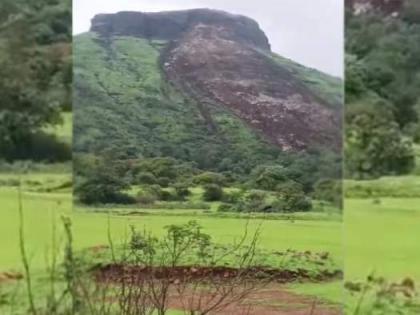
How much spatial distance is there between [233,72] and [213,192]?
2.60 feet

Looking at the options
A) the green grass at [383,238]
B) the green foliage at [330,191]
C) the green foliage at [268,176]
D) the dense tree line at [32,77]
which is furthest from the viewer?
the dense tree line at [32,77]

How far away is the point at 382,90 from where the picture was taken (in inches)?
204

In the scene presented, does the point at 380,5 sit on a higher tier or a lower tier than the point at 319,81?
higher

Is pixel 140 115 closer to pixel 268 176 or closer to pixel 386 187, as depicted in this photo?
pixel 268 176

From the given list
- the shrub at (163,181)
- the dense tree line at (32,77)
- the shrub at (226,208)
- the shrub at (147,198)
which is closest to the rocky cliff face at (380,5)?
the shrub at (226,208)

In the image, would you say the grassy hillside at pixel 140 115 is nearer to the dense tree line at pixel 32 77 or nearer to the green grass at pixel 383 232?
the dense tree line at pixel 32 77

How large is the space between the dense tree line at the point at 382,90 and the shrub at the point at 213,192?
32.4 inches

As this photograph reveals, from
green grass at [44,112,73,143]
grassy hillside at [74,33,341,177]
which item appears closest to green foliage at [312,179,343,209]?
grassy hillside at [74,33,341,177]

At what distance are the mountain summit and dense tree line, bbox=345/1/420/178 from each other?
1.05 feet

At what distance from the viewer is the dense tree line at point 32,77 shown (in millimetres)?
5434

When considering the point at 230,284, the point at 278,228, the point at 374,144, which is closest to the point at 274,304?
the point at 230,284

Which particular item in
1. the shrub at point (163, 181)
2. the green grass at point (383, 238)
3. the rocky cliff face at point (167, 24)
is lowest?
the green grass at point (383, 238)

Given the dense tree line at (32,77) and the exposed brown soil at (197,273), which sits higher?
the dense tree line at (32,77)

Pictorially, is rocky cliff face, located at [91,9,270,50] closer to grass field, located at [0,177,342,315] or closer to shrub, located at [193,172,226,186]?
shrub, located at [193,172,226,186]
